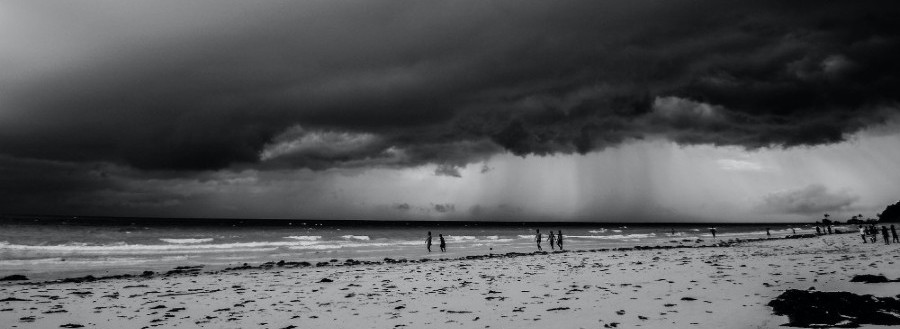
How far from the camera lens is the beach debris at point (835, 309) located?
796 cm

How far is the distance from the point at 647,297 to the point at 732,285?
340 cm

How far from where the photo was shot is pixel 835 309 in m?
8.74

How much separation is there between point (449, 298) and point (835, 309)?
8.66m

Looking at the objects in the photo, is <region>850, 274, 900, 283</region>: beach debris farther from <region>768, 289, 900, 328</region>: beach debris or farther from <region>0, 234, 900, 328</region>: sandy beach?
<region>768, 289, 900, 328</region>: beach debris

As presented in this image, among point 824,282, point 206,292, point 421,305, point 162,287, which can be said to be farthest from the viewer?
point 162,287

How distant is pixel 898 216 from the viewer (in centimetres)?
12162

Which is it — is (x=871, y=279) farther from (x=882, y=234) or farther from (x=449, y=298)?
(x=882, y=234)

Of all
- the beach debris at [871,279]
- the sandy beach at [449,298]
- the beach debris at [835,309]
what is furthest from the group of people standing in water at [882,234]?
the beach debris at [835,309]

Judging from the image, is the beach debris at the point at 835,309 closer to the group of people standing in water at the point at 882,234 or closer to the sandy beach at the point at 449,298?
the sandy beach at the point at 449,298

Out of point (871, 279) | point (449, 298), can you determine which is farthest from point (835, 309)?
point (449, 298)

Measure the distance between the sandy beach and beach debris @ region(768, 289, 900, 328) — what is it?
0.39 metres

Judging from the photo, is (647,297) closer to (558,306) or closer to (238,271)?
(558,306)

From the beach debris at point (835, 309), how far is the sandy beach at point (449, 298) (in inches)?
15.2

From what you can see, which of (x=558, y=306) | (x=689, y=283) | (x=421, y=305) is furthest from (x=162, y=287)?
(x=689, y=283)
